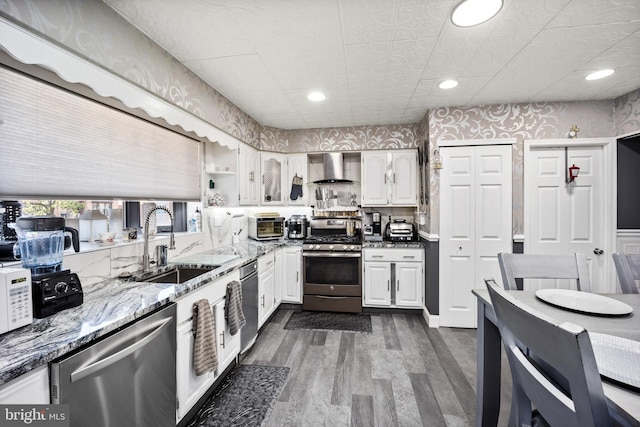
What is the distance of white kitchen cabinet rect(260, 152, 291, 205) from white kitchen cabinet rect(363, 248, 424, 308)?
1495 millimetres

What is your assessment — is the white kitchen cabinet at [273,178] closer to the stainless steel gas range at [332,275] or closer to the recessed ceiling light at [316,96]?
the stainless steel gas range at [332,275]

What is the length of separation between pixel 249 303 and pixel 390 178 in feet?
8.22

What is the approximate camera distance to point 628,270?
1.71m

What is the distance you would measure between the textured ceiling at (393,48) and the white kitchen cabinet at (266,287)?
1804 mm

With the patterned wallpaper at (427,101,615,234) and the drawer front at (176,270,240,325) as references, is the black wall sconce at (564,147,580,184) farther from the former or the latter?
the drawer front at (176,270,240,325)

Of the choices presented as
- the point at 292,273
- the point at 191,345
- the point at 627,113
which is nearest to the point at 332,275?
the point at 292,273

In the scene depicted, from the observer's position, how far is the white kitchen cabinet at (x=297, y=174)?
13.5 ft

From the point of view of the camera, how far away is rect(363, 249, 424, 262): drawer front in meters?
3.53

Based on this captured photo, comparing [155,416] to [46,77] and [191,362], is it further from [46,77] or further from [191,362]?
[46,77]

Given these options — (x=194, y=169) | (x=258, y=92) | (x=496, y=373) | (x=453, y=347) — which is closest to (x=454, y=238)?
(x=453, y=347)

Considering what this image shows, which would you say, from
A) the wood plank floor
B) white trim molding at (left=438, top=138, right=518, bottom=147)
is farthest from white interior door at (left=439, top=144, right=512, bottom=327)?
the wood plank floor

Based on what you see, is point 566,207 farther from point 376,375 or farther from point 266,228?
point 266,228

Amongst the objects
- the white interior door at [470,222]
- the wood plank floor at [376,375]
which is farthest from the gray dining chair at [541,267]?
the white interior door at [470,222]

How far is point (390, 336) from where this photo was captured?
2998 mm
